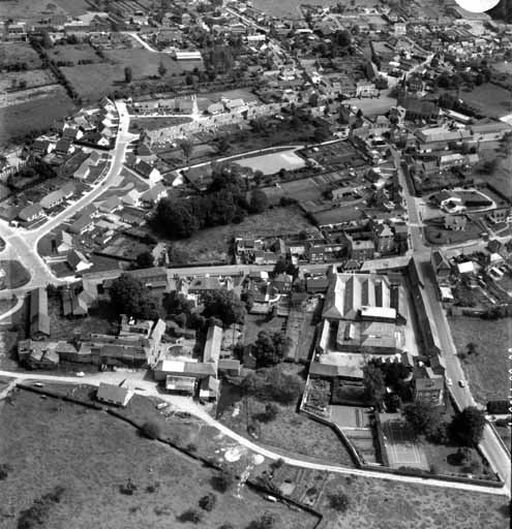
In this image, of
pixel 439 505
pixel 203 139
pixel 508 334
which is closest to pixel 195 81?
pixel 203 139

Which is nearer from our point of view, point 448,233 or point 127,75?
point 448,233

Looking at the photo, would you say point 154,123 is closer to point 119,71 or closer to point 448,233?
point 119,71

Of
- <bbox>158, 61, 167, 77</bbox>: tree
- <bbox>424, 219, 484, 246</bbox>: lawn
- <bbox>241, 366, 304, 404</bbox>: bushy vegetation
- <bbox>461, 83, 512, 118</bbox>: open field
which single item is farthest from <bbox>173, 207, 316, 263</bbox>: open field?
<bbox>158, 61, 167, 77</bbox>: tree

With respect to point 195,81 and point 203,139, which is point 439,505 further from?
point 195,81

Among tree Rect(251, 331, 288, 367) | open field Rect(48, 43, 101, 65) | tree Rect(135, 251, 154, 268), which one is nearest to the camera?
tree Rect(251, 331, 288, 367)

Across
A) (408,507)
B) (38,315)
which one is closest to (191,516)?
(408,507)

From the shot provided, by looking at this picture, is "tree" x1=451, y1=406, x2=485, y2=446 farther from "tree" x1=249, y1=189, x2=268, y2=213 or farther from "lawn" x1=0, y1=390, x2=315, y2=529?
"tree" x1=249, y1=189, x2=268, y2=213
